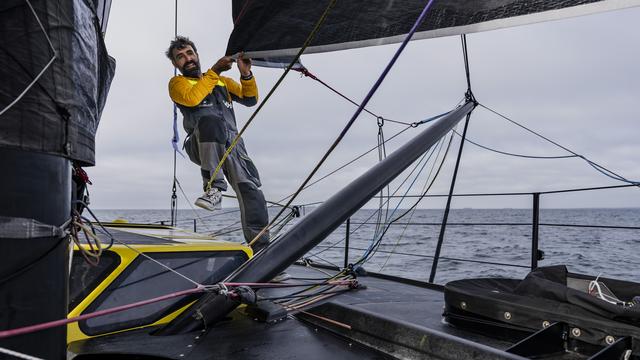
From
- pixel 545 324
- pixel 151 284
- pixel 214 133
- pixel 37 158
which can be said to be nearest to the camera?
pixel 37 158

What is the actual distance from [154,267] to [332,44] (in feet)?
7.18

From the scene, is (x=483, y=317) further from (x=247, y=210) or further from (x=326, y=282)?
(x=247, y=210)

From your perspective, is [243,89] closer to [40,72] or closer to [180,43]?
[180,43]

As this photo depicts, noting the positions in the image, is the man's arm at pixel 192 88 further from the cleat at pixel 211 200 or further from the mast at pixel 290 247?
the mast at pixel 290 247

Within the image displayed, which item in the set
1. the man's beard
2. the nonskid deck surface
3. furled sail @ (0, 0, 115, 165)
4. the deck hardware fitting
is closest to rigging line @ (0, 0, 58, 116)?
furled sail @ (0, 0, 115, 165)

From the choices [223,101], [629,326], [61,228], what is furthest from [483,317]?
[223,101]

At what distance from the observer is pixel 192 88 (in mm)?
3945

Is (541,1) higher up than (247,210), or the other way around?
(541,1)

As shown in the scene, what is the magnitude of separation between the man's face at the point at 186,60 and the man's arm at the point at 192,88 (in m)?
0.21

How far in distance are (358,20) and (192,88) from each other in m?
1.40

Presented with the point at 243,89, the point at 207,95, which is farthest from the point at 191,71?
the point at 243,89

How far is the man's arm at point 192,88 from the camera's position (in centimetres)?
391

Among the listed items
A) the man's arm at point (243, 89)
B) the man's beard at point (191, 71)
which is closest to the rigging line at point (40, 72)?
the man's beard at point (191, 71)

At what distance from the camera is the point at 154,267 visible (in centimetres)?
297
